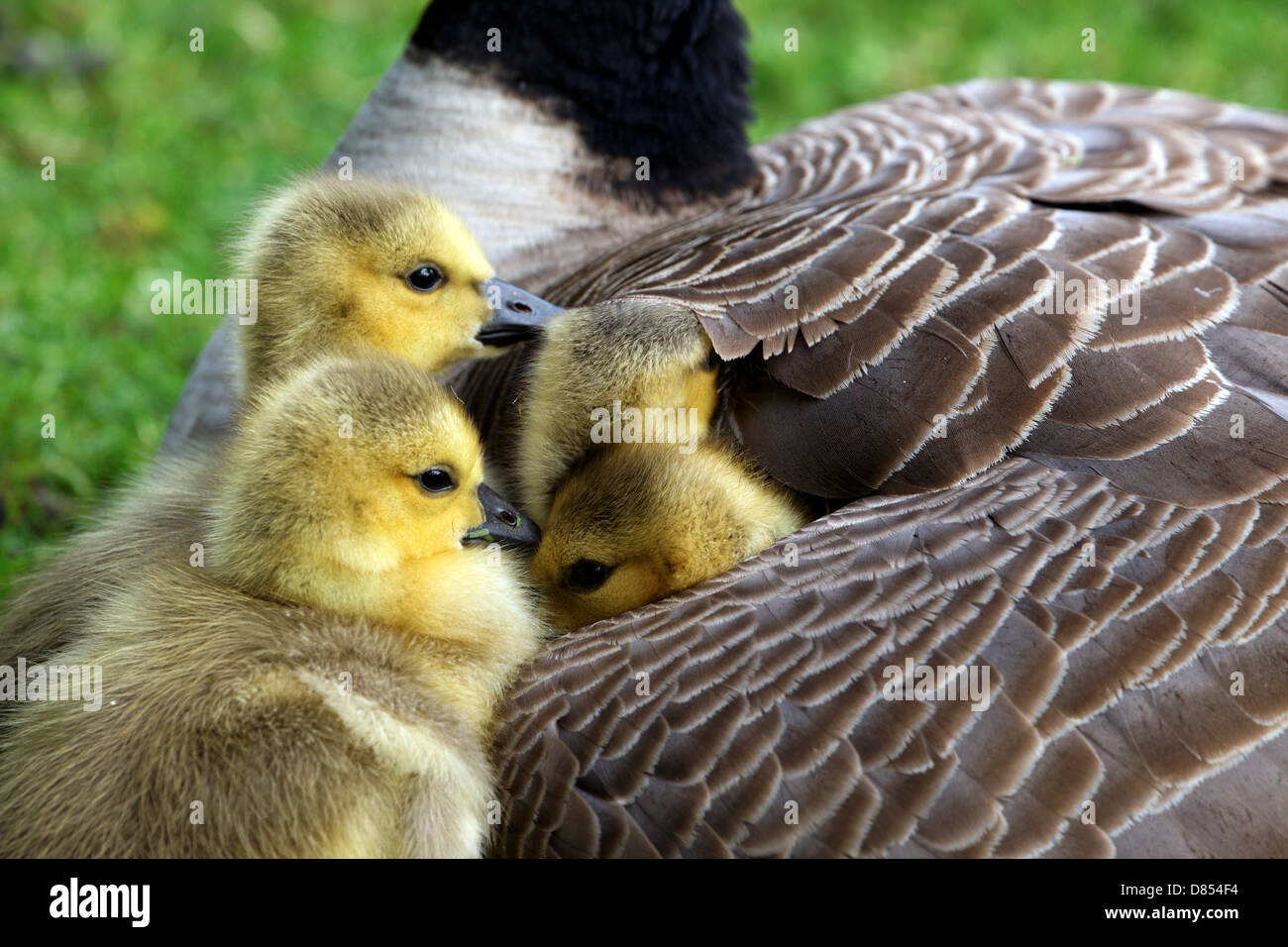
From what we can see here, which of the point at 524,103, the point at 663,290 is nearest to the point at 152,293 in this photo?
the point at 524,103

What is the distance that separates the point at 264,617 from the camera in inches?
98.1

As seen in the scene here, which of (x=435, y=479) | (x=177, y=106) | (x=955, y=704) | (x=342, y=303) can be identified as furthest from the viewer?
(x=177, y=106)

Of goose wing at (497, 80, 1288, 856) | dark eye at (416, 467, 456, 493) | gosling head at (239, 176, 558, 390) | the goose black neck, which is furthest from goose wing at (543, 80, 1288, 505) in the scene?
the goose black neck

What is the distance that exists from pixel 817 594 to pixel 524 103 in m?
→ 2.02

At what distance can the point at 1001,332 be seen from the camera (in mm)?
2672

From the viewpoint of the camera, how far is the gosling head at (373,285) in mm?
2957

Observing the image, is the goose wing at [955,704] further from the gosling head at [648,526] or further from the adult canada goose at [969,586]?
the gosling head at [648,526]

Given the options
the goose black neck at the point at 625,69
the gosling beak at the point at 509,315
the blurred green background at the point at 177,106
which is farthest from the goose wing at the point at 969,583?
the blurred green background at the point at 177,106

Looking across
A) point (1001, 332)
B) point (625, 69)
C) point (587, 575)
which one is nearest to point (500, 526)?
point (587, 575)

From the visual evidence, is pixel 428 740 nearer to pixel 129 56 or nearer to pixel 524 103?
pixel 524 103

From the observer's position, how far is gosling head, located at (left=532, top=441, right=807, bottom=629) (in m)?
2.64

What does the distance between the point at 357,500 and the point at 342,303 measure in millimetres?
648

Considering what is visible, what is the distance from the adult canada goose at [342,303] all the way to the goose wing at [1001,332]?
13.7 inches

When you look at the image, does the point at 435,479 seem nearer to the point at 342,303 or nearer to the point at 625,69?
the point at 342,303
